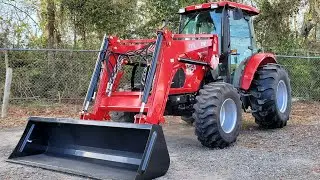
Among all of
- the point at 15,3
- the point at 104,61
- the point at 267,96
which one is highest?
the point at 15,3

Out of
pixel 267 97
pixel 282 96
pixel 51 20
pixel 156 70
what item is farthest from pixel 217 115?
pixel 51 20

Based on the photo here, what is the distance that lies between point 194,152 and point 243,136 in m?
1.68

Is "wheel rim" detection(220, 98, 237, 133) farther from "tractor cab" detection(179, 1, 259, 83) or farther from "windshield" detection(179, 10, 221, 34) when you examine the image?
"windshield" detection(179, 10, 221, 34)

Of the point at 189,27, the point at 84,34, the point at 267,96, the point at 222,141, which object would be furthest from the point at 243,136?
the point at 84,34

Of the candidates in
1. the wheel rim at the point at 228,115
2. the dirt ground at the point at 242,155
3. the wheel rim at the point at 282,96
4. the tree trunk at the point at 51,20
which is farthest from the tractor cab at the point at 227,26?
the tree trunk at the point at 51,20

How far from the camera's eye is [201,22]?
24.5 ft

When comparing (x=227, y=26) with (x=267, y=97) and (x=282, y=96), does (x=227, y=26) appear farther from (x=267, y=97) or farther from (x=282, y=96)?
(x=282, y=96)

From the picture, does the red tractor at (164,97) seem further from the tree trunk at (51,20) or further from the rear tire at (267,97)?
the tree trunk at (51,20)

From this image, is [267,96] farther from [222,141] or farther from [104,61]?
[104,61]

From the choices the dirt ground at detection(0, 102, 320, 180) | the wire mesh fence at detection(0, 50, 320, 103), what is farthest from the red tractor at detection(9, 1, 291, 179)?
the wire mesh fence at detection(0, 50, 320, 103)

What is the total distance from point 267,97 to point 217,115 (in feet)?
6.81

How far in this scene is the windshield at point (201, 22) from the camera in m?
7.22

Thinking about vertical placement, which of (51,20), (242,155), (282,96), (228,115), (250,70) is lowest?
(242,155)

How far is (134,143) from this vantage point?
5.00m
